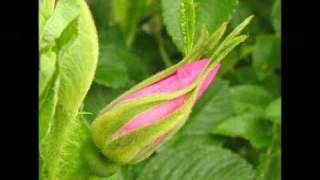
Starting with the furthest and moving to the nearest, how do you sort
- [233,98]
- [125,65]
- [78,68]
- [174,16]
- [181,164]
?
[233,98] → [125,65] → [181,164] → [174,16] → [78,68]

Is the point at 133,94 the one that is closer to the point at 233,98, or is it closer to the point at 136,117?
the point at 136,117

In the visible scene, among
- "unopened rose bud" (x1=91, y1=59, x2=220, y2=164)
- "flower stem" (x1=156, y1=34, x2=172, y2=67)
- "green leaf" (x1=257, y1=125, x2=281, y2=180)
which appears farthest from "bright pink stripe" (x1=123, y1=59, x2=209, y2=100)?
"flower stem" (x1=156, y1=34, x2=172, y2=67)

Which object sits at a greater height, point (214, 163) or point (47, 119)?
point (47, 119)

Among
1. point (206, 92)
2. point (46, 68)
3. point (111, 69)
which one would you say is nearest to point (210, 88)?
point (206, 92)

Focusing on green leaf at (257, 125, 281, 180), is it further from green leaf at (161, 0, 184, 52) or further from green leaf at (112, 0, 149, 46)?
green leaf at (112, 0, 149, 46)

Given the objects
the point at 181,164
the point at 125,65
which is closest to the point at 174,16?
the point at 181,164

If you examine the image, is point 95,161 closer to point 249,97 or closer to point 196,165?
point 196,165

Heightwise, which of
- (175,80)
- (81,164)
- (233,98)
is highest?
(175,80)
